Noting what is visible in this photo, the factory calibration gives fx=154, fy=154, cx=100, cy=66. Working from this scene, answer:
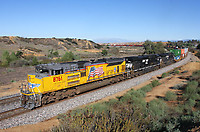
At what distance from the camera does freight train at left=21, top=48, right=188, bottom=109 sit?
11.7 m

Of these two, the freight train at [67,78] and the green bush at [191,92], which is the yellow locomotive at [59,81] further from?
the green bush at [191,92]

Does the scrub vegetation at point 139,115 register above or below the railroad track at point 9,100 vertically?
above

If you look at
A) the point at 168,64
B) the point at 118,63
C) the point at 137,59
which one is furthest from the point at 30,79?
the point at 168,64

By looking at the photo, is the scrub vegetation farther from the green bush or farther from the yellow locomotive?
the yellow locomotive

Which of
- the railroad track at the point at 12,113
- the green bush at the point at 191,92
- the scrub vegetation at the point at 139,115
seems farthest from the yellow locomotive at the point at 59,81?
the green bush at the point at 191,92

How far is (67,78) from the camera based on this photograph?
13.4m

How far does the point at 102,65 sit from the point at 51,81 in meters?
6.88

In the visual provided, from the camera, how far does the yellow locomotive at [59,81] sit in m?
11.7

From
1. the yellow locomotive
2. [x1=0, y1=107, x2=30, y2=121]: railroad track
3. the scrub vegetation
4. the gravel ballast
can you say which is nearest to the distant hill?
the yellow locomotive

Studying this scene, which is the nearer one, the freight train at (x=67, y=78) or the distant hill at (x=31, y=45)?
the freight train at (x=67, y=78)

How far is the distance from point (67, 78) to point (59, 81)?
0.85 meters

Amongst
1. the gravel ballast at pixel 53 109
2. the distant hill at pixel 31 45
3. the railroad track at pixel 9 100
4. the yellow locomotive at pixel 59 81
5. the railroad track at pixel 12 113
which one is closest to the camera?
the gravel ballast at pixel 53 109

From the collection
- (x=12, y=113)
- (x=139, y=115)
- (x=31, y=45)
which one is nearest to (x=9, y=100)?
(x=12, y=113)

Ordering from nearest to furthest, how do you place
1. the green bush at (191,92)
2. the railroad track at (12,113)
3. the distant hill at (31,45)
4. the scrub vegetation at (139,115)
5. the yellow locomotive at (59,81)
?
the scrub vegetation at (139,115) → the railroad track at (12,113) → the yellow locomotive at (59,81) → the green bush at (191,92) → the distant hill at (31,45)
